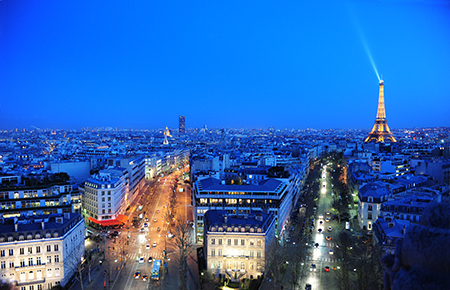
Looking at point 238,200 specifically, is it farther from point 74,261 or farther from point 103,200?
point 103,200

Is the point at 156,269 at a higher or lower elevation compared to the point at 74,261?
lower

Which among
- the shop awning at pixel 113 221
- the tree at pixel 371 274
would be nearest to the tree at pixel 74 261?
the shop awning at pixel 113 221

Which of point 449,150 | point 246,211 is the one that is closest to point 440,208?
point 246,211

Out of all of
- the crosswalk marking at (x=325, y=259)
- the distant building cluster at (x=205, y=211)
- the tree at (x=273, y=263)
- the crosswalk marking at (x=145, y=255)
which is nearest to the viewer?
the tree at (x=273, y=263)

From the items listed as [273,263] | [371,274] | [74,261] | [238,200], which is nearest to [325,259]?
[371,274]

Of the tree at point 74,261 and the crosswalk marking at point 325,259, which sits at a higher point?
the tree at point 74,261

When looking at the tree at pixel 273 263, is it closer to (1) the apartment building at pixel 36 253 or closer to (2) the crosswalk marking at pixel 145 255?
(2) the crosswalk marking at pixel 145 255
